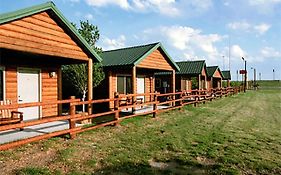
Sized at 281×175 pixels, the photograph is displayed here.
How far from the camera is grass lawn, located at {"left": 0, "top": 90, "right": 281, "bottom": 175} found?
5395 mm

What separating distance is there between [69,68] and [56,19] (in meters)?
5.09

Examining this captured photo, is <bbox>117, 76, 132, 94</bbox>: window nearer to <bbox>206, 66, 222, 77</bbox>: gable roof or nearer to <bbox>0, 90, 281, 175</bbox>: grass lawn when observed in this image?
<bbox>0, 90, 281, 175</bbox>: grass lawn

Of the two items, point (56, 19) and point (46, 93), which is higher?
point (56, 19)

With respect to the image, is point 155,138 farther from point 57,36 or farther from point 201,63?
point 201,63

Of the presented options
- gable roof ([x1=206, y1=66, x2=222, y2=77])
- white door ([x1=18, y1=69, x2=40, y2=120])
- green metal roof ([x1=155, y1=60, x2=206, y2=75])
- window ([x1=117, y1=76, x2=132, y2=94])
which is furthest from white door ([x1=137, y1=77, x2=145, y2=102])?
gable roof ([x1=206, y1=66, x2=222, y2=77])

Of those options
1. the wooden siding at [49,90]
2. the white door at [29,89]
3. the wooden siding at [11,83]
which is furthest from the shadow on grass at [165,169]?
the wooden siding at [49,90]

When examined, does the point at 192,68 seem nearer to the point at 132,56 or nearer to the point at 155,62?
the point at 155,62

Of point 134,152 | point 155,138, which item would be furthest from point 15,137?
point 155,138

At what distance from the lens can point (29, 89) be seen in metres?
10.9

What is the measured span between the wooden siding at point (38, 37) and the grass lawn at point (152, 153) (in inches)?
118

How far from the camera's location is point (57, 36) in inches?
355

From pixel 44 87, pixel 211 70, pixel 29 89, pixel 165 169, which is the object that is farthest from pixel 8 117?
pixel 211 70

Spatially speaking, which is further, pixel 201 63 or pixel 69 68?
pixel 201 63

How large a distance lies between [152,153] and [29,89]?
6.86 meters
